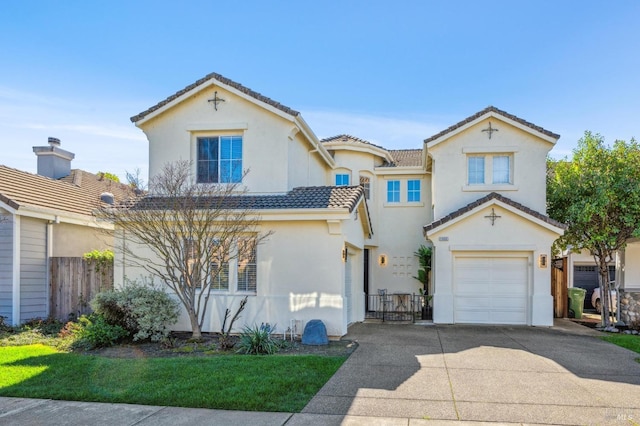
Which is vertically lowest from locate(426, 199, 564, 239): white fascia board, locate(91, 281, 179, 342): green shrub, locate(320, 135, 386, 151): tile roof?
locate(91, 281, 179, 342): green shrub

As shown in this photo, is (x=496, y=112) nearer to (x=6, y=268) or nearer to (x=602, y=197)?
(x=602, y=197)

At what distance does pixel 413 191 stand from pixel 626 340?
9.62 metres

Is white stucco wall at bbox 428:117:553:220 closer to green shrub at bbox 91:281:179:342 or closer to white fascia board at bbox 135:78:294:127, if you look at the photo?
white fascia board at bbox 135:78:294:127

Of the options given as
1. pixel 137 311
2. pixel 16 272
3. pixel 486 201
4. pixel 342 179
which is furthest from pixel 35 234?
pixel 486 201

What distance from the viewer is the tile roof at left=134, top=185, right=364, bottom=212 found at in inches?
479

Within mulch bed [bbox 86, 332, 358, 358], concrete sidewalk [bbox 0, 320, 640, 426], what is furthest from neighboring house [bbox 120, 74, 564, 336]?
concrete sidewalk [bbox 0, 320, 640, 426]

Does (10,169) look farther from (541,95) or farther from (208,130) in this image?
(541,95)

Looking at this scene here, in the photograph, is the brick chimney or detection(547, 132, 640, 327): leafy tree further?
the brick chimney

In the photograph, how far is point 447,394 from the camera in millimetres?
7449

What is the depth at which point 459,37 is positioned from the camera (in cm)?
1430

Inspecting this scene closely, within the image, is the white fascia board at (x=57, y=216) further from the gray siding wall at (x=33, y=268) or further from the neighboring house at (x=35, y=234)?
the gray siding wall at (x=33, y=268)

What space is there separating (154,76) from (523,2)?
1093 cm

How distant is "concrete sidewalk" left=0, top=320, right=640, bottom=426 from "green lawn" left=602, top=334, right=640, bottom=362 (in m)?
0.46

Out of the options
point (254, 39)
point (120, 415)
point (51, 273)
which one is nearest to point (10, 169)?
point (51, 273)
